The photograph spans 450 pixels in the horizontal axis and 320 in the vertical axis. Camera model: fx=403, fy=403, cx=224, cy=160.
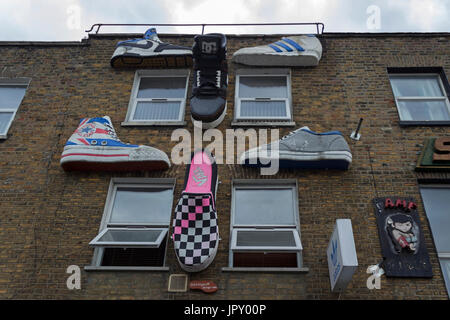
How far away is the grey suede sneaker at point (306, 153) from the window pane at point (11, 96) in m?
5.48

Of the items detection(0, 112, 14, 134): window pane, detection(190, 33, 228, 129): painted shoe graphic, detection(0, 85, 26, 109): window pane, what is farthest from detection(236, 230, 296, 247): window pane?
detection(0, 85, 26, 109): window pane

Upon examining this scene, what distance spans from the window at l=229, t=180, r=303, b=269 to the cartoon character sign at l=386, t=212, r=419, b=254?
148 cm

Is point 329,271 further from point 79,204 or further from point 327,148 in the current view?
point 79,204

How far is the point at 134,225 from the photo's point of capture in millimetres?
7070

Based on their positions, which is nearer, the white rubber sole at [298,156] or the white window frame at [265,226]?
the white window frame at [265,226]

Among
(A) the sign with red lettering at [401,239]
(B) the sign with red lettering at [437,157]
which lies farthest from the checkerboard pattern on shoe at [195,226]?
(B) the sign with red lettering at [437,157]

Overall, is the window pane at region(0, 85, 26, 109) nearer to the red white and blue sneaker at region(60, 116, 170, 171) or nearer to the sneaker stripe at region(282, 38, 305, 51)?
the red white and blue sneaker at region(60, 116, 170, 171)

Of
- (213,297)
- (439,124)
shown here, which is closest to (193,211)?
(213,297)

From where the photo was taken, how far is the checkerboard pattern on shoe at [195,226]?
609 cm

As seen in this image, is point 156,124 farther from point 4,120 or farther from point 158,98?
point 4,120

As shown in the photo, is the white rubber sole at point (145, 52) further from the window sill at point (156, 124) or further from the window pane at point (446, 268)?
the window pane at point (446, 268)

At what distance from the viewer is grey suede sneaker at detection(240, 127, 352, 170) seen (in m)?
7.17

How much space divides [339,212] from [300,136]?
1.60 metres

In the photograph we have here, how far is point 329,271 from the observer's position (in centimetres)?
604
